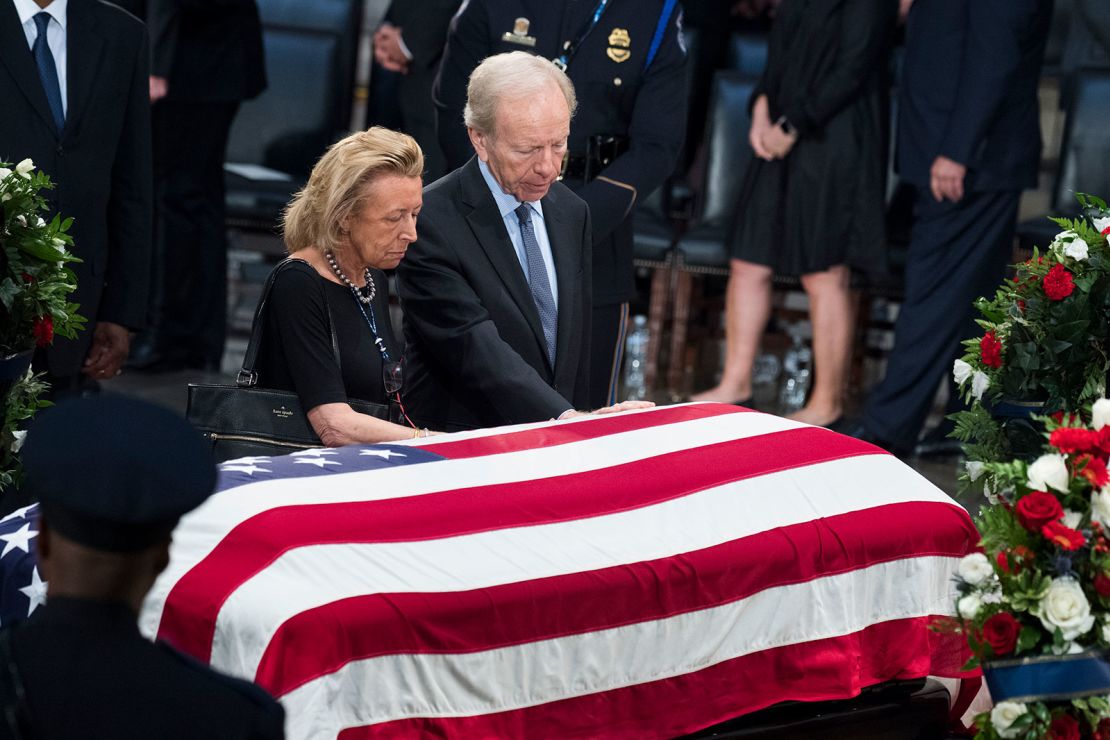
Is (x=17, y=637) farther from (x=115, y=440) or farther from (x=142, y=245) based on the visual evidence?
(x=142, y=245)

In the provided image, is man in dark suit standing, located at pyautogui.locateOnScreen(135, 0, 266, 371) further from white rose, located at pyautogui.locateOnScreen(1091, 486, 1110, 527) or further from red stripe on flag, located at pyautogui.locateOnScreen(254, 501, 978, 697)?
white rose, located at pyautogui.locateOnScreen(1091, 486, 1110, 527)

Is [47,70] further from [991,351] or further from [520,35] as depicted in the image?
[991,351]

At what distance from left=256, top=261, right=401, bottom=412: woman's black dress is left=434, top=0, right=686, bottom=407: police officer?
1.18m

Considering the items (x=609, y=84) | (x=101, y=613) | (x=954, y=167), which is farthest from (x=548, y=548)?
(x=954, y=167)

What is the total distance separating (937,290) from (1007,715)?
11.4 feet

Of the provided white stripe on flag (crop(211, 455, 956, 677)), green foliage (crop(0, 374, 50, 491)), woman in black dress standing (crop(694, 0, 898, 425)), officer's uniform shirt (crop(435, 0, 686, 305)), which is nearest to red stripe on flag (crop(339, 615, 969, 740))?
white stripe on flag (crop(211, 455, 956, 677))

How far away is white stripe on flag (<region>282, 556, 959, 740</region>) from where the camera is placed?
2.47m

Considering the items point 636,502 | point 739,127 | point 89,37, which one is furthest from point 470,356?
point 739,127

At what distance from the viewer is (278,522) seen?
2.65 m

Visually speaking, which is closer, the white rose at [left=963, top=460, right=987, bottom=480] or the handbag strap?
the white rose at [left=963, top=460, right=987, bottom=480]

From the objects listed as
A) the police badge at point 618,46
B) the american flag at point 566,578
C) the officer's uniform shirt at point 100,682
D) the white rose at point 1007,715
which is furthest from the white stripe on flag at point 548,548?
the police badge at point 618,46

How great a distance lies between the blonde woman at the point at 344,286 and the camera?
3.27 metres

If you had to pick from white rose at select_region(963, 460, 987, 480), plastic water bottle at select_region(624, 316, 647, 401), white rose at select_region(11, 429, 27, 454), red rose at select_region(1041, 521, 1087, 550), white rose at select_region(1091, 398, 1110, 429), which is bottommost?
plastic water bottle at select_region(624, 316, 647, 401)

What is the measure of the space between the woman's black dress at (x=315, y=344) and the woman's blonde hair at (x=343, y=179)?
0.32 ft
